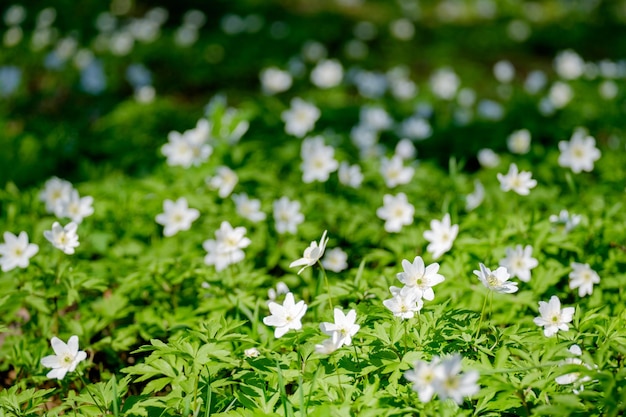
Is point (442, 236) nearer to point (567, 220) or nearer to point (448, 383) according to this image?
point (567, 220)

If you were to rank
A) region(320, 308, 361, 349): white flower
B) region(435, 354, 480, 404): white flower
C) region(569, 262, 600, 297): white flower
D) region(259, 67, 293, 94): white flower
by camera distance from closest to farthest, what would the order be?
region(435, 354, 480, 404): white flower, region(320, 308, 361, 349): white flower, region(569, 262, 600, 297): white flower, region(259, 67, 293, 94): white flower

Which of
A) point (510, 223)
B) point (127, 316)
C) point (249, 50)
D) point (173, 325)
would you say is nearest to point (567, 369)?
point (510, 223)

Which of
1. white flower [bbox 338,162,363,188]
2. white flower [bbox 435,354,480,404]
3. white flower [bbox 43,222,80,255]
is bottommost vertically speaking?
white flower [bbox 338,162,363,188]

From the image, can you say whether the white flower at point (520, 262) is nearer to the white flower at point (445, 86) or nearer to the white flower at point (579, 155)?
the white flower at point (579, 155)

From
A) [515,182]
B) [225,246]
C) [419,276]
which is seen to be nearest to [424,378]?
[419,276]

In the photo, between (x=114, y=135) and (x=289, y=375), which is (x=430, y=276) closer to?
(x=289, y=375)

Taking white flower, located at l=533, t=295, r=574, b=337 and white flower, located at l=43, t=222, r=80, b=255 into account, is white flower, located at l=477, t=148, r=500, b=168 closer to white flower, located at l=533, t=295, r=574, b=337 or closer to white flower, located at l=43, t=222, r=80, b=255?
white flower, located at l=533, t=295, r=574, b=337

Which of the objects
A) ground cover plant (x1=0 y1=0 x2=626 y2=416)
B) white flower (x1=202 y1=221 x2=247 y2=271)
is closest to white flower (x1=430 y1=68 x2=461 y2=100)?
ground cover plant (x1=0 y1=0 x2=626 y2=416)

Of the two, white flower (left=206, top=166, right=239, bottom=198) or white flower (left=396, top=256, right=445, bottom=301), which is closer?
white flower (left=396, top=256, right=445, bottom=301)

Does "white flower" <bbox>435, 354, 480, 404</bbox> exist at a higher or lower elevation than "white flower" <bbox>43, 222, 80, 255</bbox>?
higher
